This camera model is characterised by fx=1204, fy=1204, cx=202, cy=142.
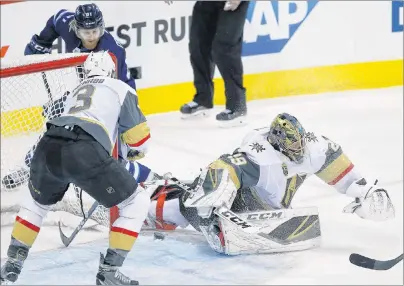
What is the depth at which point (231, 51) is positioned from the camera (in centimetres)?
505

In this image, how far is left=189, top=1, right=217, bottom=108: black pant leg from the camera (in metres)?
5.12

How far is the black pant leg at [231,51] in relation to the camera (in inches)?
198

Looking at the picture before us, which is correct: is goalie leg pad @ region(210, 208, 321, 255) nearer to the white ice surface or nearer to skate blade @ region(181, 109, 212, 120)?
the white ice surface

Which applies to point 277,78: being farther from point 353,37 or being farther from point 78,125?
point 78,125

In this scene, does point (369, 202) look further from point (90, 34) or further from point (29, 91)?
point (29, 91)

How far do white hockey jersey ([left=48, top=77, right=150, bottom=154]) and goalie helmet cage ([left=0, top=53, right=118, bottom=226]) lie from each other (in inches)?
8.2

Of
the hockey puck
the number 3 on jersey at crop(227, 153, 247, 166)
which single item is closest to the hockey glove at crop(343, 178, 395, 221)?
the number 3 on jersey at crop(227, 153, 247, 166)

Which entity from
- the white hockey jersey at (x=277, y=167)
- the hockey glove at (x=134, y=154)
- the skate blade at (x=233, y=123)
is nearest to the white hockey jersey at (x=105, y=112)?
the hockey glove at (x=134, y=154)

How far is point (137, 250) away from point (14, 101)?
2.10ft

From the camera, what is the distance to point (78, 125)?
3.19m

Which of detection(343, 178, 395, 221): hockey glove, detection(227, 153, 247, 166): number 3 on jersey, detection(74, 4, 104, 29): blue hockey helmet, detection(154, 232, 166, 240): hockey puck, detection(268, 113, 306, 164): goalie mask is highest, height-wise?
detection(74, 4, 104, 29): blue hockey helmet

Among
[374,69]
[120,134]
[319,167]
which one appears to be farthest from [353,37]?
[120,134]

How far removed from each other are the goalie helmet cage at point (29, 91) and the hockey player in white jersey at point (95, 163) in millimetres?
173

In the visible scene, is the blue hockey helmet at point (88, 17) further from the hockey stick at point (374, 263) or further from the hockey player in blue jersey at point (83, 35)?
the hockey stick at point (374, 263)
